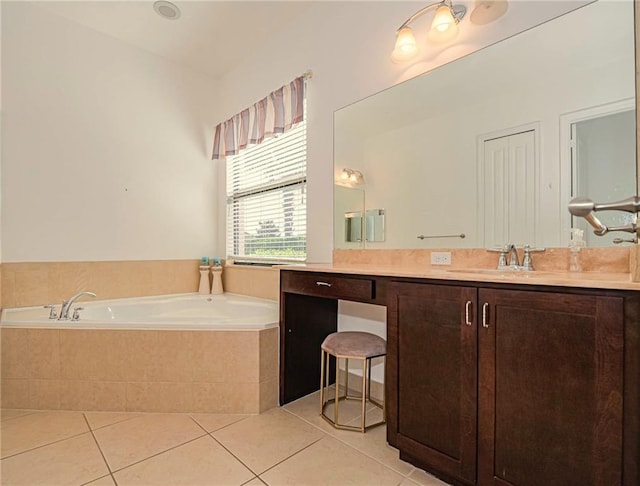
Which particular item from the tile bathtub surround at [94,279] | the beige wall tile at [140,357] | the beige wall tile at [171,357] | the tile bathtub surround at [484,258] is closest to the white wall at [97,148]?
the tile bathtub surround at [94,279]

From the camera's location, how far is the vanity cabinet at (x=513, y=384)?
101 cm

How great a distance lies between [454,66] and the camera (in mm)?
1852

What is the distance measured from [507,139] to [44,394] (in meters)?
3.02

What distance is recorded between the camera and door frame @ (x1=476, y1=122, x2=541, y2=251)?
161 cm

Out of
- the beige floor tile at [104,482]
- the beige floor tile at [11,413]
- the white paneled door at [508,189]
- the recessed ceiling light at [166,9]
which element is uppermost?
the recessed ceiling light at [166,9]

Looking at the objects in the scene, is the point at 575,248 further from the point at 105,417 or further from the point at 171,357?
the point at 105,417

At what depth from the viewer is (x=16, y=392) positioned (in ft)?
7.05

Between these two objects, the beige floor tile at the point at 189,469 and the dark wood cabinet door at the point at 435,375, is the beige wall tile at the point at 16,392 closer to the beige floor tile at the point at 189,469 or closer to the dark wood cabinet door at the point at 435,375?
the beige floor tile at the point at 189,469

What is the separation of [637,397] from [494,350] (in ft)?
1.24

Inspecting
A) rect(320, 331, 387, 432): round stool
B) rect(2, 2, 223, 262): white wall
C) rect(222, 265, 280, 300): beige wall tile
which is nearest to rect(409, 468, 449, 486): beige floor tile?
rect(320, 331, 387, 432): round stool

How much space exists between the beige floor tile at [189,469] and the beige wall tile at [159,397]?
0.42 meters

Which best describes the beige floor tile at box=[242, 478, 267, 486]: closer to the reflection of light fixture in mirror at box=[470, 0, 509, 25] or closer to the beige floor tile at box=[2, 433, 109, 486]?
the beige floor tile at box=[2, 433, 109, 486]

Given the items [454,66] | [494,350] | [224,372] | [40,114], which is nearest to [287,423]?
[224,372]

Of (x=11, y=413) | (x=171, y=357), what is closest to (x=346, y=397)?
(x=171, y=357)
